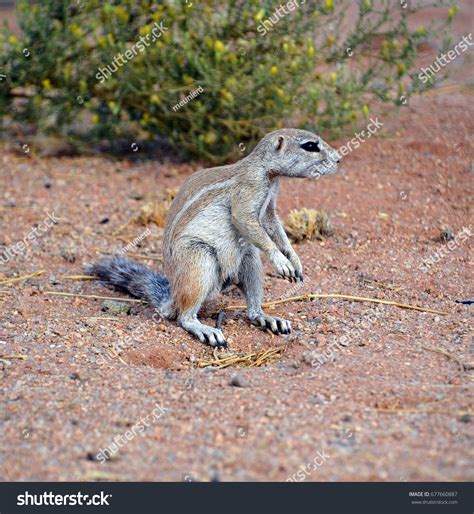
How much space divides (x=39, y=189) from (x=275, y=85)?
2694mm

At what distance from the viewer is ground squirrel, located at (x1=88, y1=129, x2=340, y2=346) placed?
5320 millimetres

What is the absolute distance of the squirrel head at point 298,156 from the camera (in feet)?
17.5

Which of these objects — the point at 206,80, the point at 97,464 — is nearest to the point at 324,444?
the point at 97,464

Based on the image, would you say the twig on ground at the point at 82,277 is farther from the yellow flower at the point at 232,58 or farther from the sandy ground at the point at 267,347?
the yellow flower at the point at 232,58

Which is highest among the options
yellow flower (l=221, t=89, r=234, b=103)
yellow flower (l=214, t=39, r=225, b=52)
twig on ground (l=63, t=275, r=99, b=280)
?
yellow flower (l=214, t=39, r=225, b=52)

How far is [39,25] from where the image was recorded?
337 inches

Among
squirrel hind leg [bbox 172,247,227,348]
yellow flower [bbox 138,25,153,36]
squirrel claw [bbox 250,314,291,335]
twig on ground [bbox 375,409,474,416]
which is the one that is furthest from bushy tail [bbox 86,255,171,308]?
yellow flower [bbox 138,25,153,36]

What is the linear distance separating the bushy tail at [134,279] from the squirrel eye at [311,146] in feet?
4.71

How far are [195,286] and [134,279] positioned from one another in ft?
2.41

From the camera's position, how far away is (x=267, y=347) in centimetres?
535

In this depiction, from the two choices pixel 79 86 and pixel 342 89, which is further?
pixel 79 86

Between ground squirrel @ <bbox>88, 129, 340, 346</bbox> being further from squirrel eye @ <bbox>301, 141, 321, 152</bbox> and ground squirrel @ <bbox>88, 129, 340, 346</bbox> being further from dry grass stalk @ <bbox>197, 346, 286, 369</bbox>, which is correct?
dry grass stalk @ <bbox>197, 346, 286, 369</bbox>

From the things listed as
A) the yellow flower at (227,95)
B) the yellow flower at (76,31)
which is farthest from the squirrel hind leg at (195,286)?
the yellow flower at (76,31)

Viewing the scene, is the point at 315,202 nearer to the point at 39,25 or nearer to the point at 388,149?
the point at 388,149
